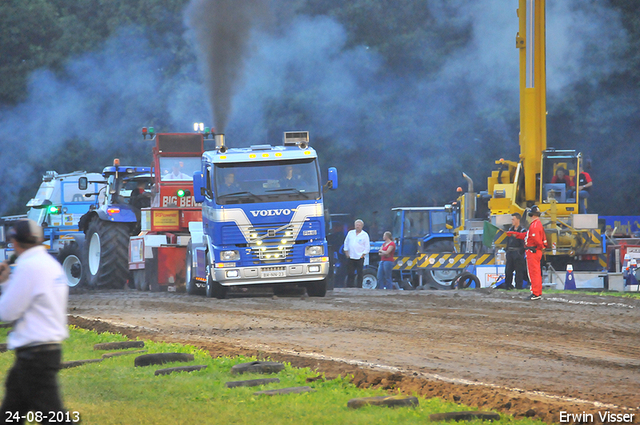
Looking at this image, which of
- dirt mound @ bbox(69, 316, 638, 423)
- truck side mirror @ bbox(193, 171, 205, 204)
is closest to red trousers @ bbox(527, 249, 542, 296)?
truck side mirror @ bbox(193, 171, 205, 204)

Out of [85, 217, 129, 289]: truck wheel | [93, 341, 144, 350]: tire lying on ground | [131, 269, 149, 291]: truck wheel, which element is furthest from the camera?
[85, 217, 129, 289]: truck wheel

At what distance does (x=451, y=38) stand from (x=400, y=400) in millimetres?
32355

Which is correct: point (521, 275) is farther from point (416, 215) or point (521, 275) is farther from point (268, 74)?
point (268, 74)

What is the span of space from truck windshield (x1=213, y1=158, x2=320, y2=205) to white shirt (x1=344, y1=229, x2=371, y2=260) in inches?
255

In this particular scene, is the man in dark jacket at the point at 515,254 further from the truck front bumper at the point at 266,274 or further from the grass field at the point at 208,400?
the grass field at the point at 208,400

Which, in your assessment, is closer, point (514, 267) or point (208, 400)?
point (208, 400)

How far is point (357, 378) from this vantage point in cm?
→ 800

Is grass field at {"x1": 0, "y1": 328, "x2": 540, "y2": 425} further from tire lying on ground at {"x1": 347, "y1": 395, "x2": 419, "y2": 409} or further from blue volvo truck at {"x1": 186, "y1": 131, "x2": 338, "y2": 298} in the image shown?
blue volvo truck at {"x1": 186, "y1": 131, "x2": 338, "y2": 298}

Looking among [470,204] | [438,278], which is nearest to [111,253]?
[438,278]

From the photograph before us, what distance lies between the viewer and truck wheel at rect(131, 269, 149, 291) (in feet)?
70.2

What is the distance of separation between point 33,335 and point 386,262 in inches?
783

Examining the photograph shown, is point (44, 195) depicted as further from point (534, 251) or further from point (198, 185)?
point (534, 251)

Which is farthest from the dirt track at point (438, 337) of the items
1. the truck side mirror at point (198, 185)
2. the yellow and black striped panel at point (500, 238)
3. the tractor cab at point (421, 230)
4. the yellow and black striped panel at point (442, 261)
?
the tractor cab at point (421, 230)

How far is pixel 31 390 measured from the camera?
5.21 metres
